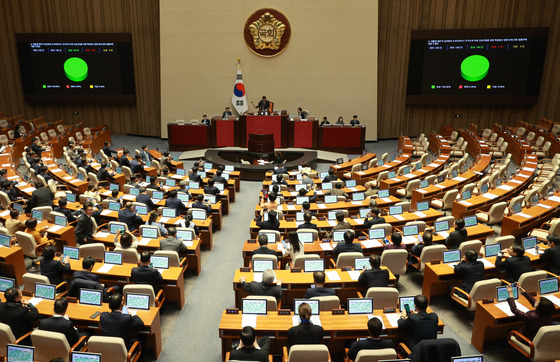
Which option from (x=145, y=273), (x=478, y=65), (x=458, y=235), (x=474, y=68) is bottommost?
(x=145, y=273)

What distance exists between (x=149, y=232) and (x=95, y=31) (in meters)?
16.8

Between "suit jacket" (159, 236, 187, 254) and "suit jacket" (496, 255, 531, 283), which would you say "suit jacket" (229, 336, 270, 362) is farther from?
"suit jacket" (496, 255, 531, 283)

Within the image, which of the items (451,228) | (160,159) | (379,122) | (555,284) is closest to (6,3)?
(160,159)

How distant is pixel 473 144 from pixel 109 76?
17060 millimetres

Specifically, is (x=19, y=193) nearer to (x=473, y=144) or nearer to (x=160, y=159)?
(x=160, y=159)

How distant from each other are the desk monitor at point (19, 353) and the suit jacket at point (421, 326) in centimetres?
436

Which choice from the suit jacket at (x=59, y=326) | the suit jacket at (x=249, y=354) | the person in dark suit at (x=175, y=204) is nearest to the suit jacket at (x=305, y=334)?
the suit jacket at (x=249, y=354)

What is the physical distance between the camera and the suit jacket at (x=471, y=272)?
267 inches

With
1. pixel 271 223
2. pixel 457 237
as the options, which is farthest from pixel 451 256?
pixel 271 223

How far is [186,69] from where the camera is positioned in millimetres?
20875

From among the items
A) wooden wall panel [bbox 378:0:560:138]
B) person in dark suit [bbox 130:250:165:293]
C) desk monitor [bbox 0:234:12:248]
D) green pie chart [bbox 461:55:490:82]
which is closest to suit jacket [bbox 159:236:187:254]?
person in dark suit [bbox 130:250:165:293]

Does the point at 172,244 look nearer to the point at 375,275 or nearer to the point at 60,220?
the point at 60,220

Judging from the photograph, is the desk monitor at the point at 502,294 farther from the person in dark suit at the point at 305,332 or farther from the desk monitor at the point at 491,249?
the person in dark suit at the point at 305,332

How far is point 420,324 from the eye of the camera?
5352 mm
